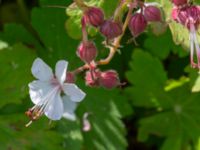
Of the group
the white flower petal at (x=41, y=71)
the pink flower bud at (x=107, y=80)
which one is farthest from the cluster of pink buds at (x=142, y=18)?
the white flower petal at (x=41, y=71)

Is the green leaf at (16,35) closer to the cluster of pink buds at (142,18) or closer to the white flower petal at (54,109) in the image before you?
the white flower petal at (54,109)

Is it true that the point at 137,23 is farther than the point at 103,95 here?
No

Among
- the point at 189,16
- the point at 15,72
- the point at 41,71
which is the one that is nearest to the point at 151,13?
the point at 189,16

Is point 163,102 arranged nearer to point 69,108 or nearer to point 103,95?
point 103,95

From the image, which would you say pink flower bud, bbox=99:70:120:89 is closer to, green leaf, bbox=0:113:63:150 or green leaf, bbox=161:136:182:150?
green leaf, bbox=0:113:63:150

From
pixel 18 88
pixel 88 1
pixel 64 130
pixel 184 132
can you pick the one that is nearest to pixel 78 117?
pixel 64 130

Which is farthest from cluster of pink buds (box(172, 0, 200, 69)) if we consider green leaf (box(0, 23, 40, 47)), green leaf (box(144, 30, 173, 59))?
green leaf (box(0, 23, 40, 47))
